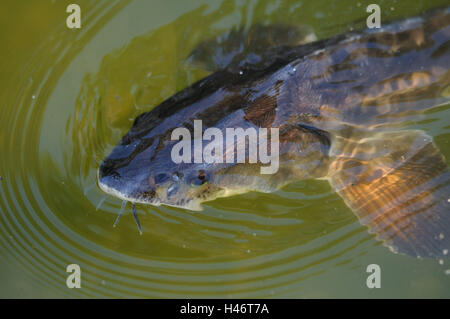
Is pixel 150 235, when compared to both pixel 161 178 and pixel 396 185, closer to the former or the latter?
pixel 161 178

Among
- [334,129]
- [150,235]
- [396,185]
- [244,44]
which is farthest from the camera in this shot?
[244,44]

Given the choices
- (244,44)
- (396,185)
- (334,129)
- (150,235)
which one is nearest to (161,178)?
(150,235)

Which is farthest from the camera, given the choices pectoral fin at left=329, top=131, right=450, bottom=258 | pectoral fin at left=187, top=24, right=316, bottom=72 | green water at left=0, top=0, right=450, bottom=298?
pectoral fin at left=187, top=24, right=316, bottom=72

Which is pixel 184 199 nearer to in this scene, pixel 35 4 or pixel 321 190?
pixel 321 190

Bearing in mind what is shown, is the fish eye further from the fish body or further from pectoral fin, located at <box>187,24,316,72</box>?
pectoral fin, located at <box>187,24,316,72</box>

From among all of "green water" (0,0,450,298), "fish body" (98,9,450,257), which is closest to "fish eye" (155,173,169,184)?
"fish body" (98,9,450,257)

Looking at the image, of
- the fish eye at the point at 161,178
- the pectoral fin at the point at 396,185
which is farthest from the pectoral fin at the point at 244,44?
the fish eye at the point at 161,178

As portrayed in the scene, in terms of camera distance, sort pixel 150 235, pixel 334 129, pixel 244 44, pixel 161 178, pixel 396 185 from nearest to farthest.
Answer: pixel 161 178 → pixel 334 129 → pixel 396 185 → pixel 150 235 → pixel 244 44

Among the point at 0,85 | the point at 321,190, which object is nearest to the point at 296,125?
the point at 321,190
